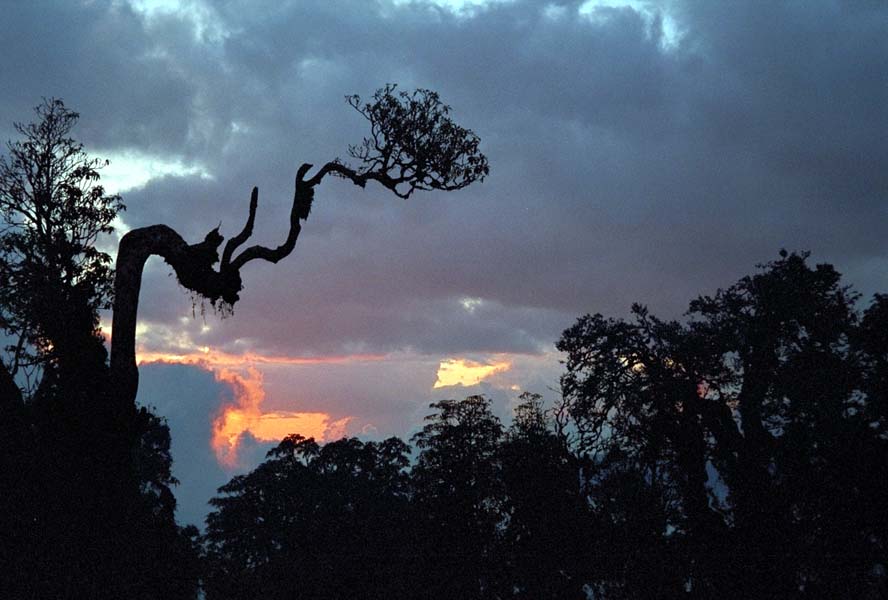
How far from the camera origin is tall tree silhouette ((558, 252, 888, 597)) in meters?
27.2

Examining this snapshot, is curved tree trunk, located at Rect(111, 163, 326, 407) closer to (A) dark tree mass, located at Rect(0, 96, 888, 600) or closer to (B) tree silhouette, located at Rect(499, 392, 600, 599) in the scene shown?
(A) dark tree mass, located at Rect(0, 96, 888, 600)

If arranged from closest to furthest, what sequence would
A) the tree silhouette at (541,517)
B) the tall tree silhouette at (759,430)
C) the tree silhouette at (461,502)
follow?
the tall tree silhouette at (759,430) < the tree silhouette at (541,517) < the tree silhouette at (461,502)

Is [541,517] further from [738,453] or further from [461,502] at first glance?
[738,453]

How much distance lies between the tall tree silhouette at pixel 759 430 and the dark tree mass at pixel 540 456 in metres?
0.08

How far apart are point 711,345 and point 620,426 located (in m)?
4.63

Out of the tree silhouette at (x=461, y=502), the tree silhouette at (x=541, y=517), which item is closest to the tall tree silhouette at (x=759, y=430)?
the tree silhouette at (x=541, y=517)

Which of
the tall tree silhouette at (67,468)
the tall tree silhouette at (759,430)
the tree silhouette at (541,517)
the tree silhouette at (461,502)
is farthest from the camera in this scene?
the tree silhouette at (461,502)

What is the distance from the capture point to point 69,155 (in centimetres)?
2183

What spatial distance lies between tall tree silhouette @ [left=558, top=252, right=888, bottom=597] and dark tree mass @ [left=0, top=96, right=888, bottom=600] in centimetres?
8

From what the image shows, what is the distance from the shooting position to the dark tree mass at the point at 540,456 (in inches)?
552

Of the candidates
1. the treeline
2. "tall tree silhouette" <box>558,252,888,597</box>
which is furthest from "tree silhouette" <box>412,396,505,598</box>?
"tall tree silhouette" <box>558,252,888,597</box>

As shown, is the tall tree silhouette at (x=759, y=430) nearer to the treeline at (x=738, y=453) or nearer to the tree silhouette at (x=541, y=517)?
the treeline at (x=738, y=453)

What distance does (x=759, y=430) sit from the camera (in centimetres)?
2953

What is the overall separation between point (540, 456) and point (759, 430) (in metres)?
22.1
